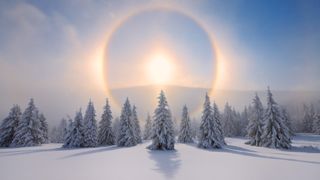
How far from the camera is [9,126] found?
48.2m

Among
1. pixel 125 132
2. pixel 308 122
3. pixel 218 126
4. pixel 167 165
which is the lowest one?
pixel 167 165

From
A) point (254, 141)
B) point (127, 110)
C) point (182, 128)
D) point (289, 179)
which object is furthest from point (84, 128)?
point (289, 179)

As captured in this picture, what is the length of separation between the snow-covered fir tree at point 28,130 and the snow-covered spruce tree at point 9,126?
3354 mm

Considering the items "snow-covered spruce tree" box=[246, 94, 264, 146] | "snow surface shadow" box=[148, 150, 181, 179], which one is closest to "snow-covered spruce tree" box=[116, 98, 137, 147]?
"snow surface shadow" box=[148, 150, 181, 179]

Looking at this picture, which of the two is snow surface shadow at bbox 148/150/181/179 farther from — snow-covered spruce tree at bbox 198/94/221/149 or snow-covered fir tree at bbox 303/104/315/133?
snow-covered fir tree at bbox 303/104/315/133

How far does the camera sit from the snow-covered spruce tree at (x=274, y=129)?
128ft

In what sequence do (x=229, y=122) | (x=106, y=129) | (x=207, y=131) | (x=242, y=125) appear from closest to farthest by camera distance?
1. (x=207, y=131)
2. (x=106, y=129)
3. (x=229, y=122)
4. (x=242, y=125)

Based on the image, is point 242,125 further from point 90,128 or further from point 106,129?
point 90,128

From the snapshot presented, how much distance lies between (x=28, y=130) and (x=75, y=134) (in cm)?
1185

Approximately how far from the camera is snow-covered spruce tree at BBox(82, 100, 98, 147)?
1737 inches

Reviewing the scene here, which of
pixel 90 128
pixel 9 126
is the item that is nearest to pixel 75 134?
pixel 90 128

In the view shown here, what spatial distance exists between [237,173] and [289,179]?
3.17 meters

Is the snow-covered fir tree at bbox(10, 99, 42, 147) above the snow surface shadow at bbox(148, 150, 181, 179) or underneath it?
above

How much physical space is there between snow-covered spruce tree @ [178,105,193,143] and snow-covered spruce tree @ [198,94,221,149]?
14649 mm
